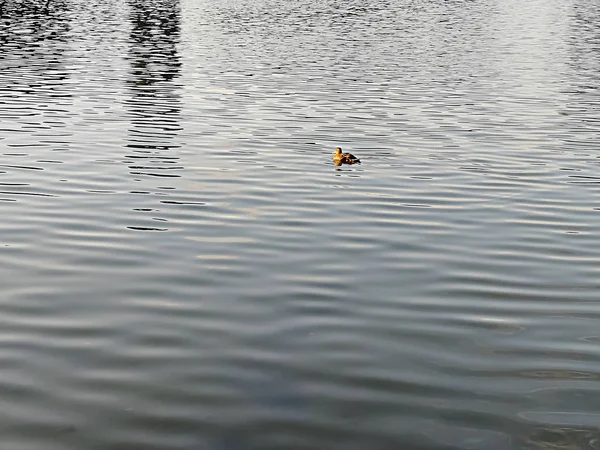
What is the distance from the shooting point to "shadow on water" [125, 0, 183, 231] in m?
19.4

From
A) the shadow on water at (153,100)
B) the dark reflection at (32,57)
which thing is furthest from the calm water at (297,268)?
the dark reflection at (32,57)

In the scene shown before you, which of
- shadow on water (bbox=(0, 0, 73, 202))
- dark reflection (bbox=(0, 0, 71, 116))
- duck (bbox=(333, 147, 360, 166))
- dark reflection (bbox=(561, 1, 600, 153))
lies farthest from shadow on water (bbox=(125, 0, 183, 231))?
dark reflection (bbox=(561, 1, 600, 153))

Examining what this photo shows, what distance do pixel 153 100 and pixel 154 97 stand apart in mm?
649

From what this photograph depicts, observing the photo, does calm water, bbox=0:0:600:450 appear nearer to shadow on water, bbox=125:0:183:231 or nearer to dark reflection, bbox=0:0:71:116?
shadow on water, bbox=125:0:183:231

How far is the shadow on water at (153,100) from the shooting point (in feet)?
63.7

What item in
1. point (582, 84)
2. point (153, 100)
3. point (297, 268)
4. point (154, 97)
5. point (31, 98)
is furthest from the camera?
point (582, 84)

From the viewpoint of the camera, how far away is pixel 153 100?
28.7 meters

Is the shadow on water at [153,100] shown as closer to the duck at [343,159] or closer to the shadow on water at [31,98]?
the shadow on water at [31,98]

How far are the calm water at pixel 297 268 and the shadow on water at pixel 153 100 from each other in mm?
141

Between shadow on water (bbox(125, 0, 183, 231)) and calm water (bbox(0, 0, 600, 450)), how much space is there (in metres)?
0.14

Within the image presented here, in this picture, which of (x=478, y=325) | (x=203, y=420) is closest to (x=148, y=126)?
(x=478, y=325)

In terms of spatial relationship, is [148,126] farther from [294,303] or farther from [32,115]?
[294,303]

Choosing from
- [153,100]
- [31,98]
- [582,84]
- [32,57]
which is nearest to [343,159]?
[153,100]

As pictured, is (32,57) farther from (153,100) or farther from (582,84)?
(582,84)
